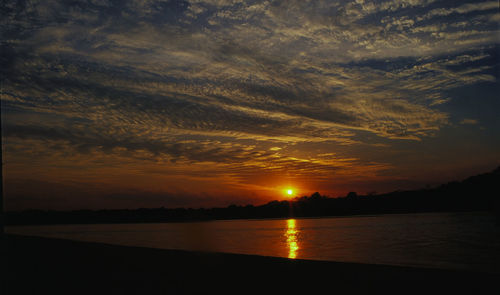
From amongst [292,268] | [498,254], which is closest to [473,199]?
[498,254]

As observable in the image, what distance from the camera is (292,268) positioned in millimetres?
12094

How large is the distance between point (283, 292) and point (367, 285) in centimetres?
221

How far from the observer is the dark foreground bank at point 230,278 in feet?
28.6

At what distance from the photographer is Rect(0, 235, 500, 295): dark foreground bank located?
8727 mm

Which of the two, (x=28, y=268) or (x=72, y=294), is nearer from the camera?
(x=72, y=294)

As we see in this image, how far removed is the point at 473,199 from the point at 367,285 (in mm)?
162646

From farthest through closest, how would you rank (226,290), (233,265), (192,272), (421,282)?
(233,265) → (192,272) → (421,282) → (226,290)

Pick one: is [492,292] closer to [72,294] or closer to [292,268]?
[292,268]

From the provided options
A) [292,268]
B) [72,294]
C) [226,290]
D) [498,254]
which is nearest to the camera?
[72,294]

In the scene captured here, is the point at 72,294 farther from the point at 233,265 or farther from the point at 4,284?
the point at 233,265

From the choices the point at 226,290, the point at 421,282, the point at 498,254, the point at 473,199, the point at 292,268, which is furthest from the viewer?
the point at 473,199

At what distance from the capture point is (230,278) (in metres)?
10.3

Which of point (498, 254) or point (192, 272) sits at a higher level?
point (192, 272)

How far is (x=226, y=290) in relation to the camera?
8.70 metres
